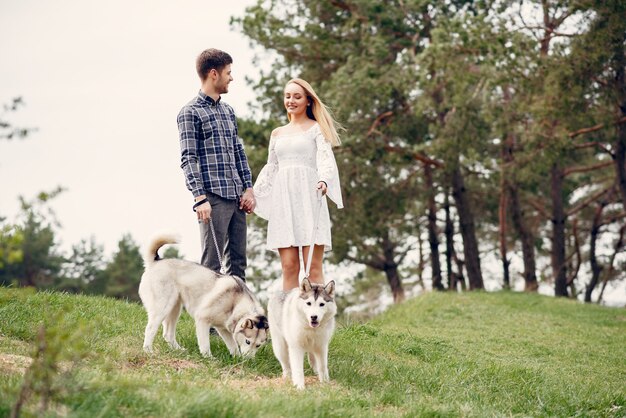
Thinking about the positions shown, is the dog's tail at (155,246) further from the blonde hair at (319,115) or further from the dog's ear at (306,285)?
the blonde hair at (319,115)

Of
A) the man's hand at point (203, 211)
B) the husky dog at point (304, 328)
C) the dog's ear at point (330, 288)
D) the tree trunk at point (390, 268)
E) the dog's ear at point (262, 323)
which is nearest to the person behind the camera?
the husky dog at point (304, 328)

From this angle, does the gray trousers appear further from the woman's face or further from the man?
the woman's face

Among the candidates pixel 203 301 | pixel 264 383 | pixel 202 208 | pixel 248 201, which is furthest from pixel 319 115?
pixel 264 383

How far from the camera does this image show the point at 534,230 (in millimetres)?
26578

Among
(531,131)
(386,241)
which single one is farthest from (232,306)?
(386,241)

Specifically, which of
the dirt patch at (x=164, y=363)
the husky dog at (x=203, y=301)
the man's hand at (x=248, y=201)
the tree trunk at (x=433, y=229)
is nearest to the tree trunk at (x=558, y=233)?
the tree trunk at (x=433, y=229)

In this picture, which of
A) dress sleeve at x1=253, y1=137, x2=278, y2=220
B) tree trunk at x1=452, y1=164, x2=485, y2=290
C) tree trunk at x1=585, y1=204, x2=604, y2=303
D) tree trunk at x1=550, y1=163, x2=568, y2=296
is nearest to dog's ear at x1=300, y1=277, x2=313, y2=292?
dress sleeve at x1=253, y1=137, x2=278, y2=220

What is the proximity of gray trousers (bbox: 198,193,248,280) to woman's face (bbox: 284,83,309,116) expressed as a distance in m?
1.10

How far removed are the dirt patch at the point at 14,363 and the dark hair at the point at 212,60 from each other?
3.21 meters

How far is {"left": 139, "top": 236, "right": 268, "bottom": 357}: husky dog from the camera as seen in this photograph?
21.4 feet

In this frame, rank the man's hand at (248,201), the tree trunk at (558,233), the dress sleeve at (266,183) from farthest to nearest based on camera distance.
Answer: the tree trunk at (558,233) → the dress sleeve at (266,183) → the man's hand at (248,201)

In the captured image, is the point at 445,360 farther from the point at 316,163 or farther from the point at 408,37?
the point at 408,37

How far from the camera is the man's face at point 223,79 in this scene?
7.27 metres

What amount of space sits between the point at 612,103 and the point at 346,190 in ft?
24.4
